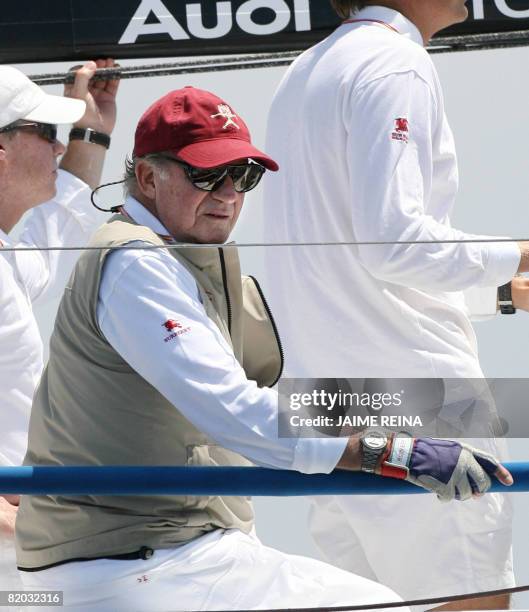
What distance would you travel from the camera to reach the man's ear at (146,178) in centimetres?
200

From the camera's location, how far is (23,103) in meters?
2.67

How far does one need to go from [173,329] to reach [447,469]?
344 mm

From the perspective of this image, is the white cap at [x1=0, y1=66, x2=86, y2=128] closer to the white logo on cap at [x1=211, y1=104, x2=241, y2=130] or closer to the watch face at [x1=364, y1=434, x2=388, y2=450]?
the white logo on cap at [x1=211, y1=104, x2=241, y2=130]

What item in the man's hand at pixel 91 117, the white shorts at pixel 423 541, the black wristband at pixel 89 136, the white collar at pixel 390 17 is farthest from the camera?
the black wristband at pixel 89 136

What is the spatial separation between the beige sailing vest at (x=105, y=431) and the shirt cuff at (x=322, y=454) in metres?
0.10

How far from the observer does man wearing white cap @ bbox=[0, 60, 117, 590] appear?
1.97 meters

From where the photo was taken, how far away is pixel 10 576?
77.1 inches

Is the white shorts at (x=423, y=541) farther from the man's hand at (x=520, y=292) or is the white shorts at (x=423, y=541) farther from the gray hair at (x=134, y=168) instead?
the gray hair at (x=134, y=168)

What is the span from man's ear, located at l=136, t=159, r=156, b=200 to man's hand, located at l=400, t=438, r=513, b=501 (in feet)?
1.49

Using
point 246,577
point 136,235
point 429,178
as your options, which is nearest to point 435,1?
point 429,178

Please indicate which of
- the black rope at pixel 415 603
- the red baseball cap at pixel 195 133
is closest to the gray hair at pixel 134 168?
the red baseball cap at pixel 195 133

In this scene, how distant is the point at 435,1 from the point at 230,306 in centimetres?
65

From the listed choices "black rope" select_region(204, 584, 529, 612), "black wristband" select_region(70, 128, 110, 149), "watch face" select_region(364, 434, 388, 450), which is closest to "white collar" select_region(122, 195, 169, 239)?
"watch face" select_region(364, 434, 388, 450)

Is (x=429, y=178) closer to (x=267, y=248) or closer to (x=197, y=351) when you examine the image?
Result: (x=267, y=248)
